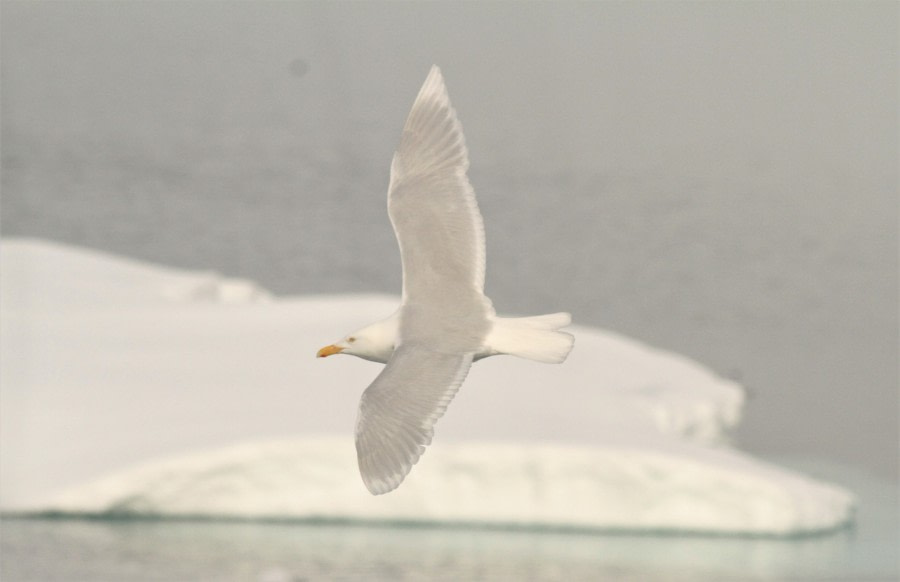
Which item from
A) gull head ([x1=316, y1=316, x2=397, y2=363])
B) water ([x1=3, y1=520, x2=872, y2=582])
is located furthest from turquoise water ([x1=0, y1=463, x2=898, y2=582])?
gull head ([x1=316, y1=316, x2=397, y2=363])

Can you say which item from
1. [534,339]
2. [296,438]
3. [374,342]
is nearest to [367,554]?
[296,438]

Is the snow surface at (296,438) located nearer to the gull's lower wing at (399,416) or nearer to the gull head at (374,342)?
the gull head at (374,342)

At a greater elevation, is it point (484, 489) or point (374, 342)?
point (374, 342)

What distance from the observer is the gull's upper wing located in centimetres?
432

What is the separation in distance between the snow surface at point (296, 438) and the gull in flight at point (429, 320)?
5.06 m

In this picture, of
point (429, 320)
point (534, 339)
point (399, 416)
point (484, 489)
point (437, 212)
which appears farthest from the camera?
point (484, 489)

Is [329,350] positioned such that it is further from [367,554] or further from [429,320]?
[367,554]

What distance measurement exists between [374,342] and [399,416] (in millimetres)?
396

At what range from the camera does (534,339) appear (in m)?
4.06

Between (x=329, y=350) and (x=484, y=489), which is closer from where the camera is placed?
(x=329, y=350)

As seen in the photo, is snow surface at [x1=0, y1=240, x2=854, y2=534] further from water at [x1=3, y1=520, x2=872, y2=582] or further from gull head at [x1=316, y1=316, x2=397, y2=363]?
gull head at [x1=316, y1=316, x2=397, y2=363]

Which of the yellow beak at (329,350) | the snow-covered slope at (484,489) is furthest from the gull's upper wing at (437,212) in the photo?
the snow-covered slope at (484,489)

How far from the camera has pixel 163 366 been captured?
10.5 m

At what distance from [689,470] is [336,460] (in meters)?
2.45
